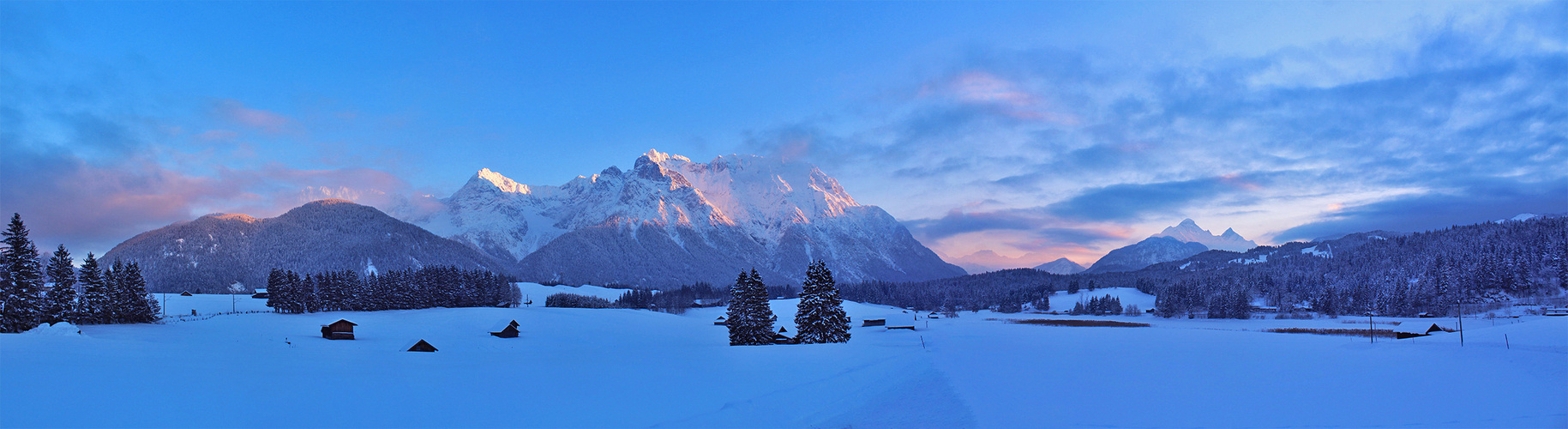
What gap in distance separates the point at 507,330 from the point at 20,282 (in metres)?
34.8

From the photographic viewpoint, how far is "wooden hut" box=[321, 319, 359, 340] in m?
63.5

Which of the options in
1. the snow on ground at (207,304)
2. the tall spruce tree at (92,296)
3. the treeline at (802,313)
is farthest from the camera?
the snow on ground at (207,304)

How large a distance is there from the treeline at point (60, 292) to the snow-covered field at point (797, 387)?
19351 mm

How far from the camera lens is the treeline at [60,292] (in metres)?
42.9

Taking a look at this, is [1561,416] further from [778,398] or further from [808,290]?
[808,290]

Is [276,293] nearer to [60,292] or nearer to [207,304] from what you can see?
[207,304]

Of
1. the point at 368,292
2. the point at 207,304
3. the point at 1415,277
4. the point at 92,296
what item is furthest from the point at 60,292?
the point at 1415,277

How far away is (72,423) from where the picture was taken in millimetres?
15758

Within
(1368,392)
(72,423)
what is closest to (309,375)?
(72,423)

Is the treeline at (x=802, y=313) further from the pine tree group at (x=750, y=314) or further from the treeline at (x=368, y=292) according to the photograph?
the treeline at (x=368, y=292)

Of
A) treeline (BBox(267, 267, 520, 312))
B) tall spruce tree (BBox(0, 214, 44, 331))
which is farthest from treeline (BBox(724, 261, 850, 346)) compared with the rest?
treeline (BBox(267, 267, 520, 312))

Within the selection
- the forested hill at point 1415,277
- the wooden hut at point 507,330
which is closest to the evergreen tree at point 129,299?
the wooden hut at point 507,330

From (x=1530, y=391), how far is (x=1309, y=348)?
20.3m

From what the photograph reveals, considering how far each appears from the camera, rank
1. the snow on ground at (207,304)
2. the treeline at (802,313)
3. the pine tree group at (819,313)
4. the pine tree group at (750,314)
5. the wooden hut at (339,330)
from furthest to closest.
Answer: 1. the snow on ground at (207,304)
2. the wooden hut at (339,330)
3. the pine tree group at (750,314)
4. the treeline at (802,313)
5. the pine tree group at (819,313)
